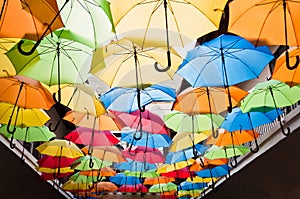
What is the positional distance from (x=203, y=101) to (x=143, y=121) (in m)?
0.66

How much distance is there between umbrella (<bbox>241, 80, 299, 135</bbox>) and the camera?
3.06 meters

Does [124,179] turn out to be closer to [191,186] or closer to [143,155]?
[191,186]

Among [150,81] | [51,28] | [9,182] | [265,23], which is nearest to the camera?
[51,28]

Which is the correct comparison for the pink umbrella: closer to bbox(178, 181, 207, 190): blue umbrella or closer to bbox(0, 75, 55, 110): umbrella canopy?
bbox(0, 75, 55, 110): umbrella canopy

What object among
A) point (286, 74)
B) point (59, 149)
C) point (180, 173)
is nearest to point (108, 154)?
point (59, 149)

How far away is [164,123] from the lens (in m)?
3.77

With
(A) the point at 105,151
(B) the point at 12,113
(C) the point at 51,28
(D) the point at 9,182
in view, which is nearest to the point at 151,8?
(C) the point at 51,28

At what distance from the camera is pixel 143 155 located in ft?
14.5

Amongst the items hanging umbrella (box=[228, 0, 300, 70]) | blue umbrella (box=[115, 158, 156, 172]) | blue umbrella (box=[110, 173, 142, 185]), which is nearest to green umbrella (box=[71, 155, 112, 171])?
blue umbrella (box=[115, 158, 156, 172])

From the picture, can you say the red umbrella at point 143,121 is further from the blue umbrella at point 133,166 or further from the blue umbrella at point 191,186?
the blue umbrella at point 191,186

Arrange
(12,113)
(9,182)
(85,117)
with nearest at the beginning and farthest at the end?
(12,113), (85,117), (9,182)

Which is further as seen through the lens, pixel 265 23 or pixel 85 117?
pixel 85 117

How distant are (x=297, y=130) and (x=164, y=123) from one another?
1.19m

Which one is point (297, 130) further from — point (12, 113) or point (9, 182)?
point (9, 182)
